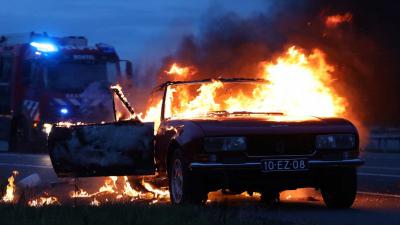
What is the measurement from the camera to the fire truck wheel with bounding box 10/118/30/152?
2831 centimetres

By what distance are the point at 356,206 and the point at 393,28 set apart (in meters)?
15.3

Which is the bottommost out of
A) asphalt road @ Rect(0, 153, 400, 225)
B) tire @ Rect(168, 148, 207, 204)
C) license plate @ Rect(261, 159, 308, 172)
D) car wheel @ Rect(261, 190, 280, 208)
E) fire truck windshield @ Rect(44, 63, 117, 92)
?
asphalt road @ Rect(0, 153, 400, 225)

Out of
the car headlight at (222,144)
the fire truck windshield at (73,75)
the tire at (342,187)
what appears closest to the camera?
the car headlight at (222,144)

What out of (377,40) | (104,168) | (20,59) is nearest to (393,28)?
(377,40)

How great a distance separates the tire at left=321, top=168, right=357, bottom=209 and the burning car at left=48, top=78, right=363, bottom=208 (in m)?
0.01

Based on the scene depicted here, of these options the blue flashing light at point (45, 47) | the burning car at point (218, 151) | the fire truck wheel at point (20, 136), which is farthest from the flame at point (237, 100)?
the fire truck wheel at point (20, 136)

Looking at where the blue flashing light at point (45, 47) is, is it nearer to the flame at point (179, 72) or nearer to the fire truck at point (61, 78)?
the fire truck at point (61, 78)

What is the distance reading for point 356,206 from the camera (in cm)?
1075

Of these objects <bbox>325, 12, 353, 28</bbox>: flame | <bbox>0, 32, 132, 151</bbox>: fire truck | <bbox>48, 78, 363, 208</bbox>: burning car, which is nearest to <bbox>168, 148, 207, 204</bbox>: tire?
<bbox>48, 78, 363, 208</bbox>: burning car

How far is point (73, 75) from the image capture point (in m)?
26.2

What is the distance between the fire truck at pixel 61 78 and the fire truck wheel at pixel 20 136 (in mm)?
512

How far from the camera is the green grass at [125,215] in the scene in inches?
315

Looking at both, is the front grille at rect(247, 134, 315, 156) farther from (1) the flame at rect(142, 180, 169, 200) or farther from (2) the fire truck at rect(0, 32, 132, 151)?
(2) the fire truck at rect(0, 32, 132, 151)

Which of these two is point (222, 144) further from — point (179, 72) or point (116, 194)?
point (179, 72)
